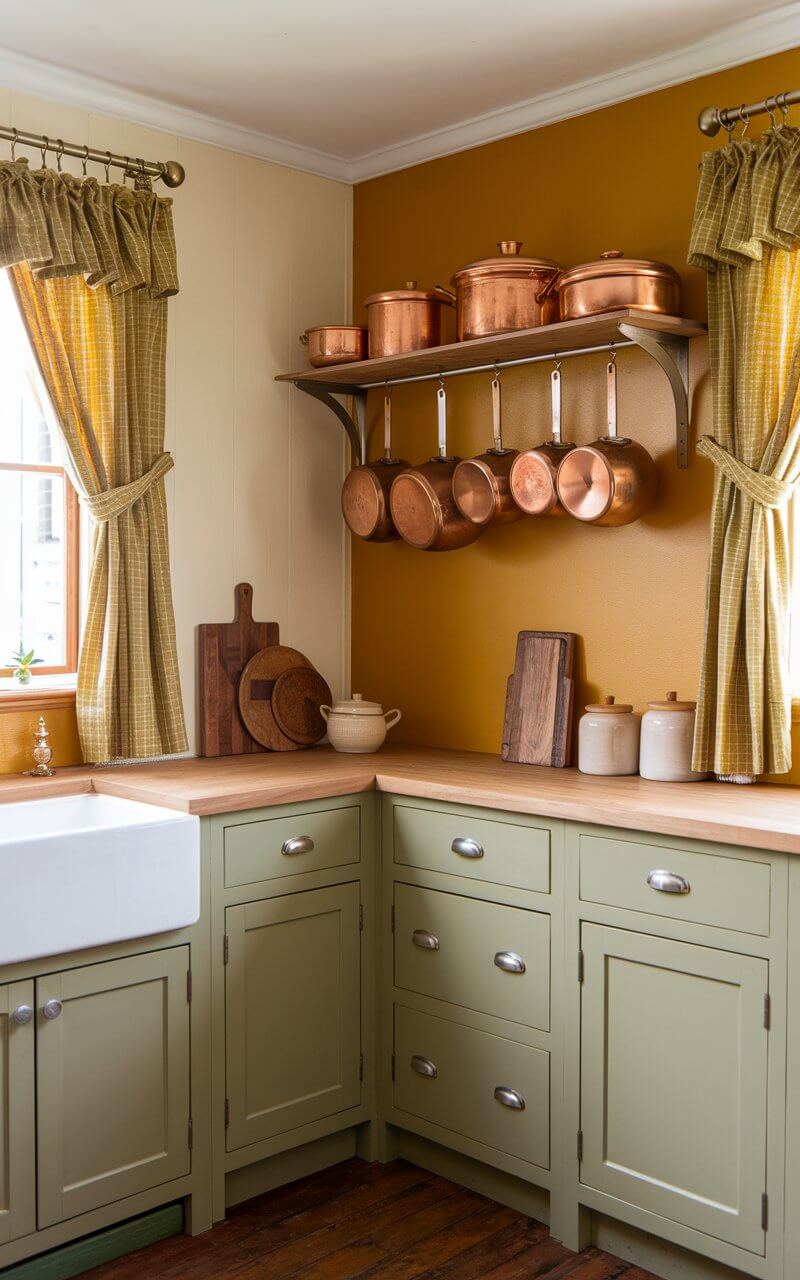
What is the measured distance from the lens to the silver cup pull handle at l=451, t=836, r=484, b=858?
270 cm

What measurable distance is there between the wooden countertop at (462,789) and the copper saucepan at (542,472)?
65 centimetres

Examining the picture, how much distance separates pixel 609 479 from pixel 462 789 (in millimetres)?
791

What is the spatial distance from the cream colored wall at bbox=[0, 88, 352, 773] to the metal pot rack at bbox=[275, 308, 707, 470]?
0.11 m

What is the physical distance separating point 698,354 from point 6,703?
1850mm

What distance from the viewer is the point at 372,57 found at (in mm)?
2914

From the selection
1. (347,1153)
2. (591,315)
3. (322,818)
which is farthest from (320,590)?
(347,1153)

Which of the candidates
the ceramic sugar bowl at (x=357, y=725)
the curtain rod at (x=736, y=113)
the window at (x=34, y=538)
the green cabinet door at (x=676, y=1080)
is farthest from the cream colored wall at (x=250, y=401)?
the green cabinet door at (x=676, y=1080)

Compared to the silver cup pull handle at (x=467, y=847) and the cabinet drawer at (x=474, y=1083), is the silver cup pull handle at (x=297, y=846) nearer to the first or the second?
the silver cup pull handle at (x=467, y=847)

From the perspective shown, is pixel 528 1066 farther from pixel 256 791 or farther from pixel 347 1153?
pixel 256 791

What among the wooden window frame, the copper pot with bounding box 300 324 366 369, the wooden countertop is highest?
the copper pot with bounding box 300 324 366 369

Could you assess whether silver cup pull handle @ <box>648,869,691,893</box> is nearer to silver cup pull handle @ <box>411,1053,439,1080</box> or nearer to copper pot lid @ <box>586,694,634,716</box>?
copper pot lid @ <box>586,694,634,716</box>

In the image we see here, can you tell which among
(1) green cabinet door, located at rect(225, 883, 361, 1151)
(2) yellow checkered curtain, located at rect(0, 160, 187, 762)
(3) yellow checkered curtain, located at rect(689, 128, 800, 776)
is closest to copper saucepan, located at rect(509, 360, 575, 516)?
(3) yellow checkered curtain, located at rect(689, 128, 800, 776)

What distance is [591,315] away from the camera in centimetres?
273

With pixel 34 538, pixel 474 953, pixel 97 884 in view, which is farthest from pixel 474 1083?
pixel 34 538
